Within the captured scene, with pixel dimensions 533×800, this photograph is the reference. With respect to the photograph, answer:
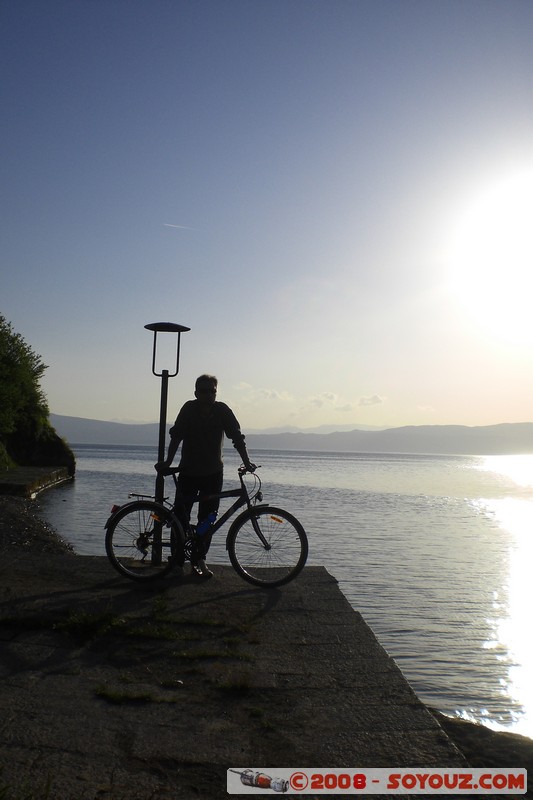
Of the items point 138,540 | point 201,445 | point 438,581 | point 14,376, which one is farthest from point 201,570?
point 14,376

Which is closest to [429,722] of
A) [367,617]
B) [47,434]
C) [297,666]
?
[297,666]

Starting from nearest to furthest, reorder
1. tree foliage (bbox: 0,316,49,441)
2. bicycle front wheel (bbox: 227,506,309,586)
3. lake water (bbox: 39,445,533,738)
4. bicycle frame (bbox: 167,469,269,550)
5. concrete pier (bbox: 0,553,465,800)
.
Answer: concrete pier (bbox: 0,553,465,800), lake water (bbox: 39,445,533,738), bicycle front wheel (bbox: 227,506,309,586), bicycle frame (bbox: 167,469,269,550), tree foliage (bbox: 0,316,49,441)

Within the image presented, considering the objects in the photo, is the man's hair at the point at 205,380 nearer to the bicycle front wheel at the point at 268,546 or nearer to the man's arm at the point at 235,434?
the man's arm at the point at 235,434

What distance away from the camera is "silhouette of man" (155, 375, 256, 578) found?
6945mm

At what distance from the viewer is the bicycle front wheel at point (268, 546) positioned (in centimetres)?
649

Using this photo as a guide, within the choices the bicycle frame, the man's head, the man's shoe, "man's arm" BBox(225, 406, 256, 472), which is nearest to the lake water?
the bicycle frame

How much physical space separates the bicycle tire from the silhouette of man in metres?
0.30

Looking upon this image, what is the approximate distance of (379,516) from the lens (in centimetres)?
2058

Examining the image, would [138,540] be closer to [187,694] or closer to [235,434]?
[235,434]

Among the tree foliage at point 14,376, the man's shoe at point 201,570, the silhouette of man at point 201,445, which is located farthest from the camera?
the tree foliage at point 14,376

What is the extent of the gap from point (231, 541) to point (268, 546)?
1.19ft

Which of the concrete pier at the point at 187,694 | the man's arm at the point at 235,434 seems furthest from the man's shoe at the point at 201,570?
the man's arm at the point at 235,434

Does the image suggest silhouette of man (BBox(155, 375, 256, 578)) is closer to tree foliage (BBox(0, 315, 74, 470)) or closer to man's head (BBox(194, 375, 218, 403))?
man's head (BBox(194, 375, 218, 403))

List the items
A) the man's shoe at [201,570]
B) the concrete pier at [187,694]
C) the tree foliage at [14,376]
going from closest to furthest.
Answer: the concrete pier at [187,694]
the man's shoe at [201,570]
the tree foliage at [14,376]
